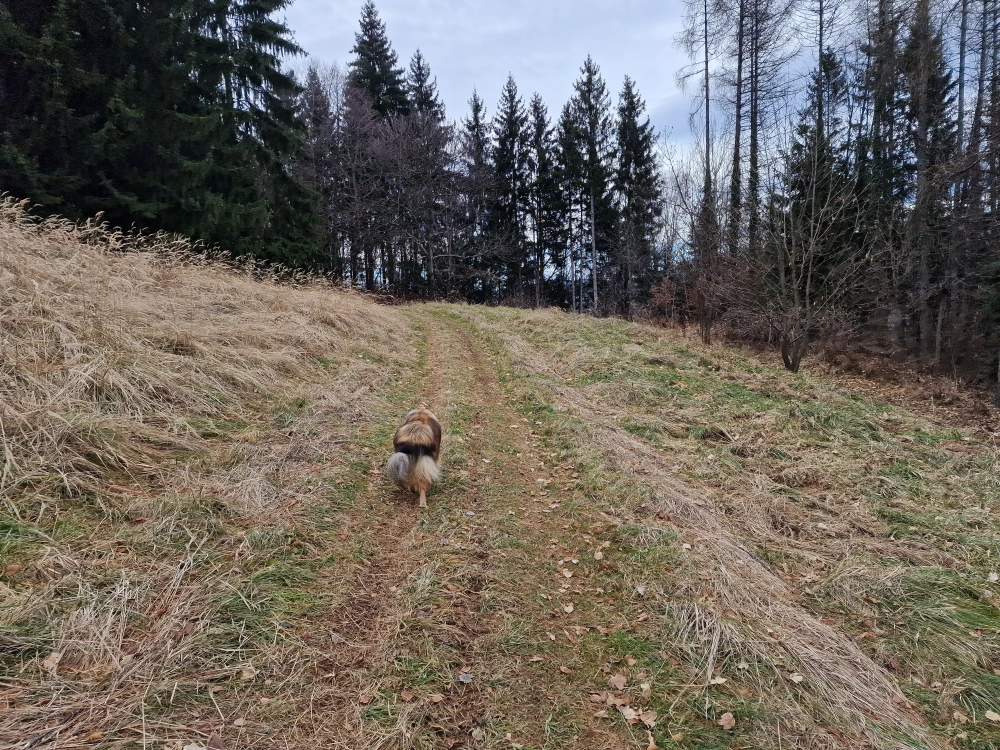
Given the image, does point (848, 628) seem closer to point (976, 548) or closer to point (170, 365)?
point (976, 548)

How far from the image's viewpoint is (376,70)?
29875mm

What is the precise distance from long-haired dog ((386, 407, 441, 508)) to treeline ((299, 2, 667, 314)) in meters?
22.7

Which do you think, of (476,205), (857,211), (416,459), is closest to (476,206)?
(476,205)

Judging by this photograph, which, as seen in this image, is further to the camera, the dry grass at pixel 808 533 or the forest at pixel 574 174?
the forest at pixel 574 174

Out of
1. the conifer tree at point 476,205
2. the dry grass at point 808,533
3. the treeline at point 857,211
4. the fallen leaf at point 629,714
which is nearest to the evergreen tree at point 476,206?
the conifer tree at point 476,205

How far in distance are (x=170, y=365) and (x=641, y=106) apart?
33.5 meters

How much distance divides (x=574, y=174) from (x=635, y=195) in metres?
4.22

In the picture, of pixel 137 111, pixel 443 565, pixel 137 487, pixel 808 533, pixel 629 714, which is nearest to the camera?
pixel 629 714

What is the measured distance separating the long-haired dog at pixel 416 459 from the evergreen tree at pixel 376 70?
100ft

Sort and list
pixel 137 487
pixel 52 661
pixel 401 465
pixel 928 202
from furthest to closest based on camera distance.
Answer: pixel 928 202 < pixel 401 465 < pixel 137 487 < pixel 52 661

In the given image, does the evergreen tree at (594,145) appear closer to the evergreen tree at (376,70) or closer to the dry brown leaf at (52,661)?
the evergreen tree at (376,70)

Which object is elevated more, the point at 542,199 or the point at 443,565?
the point at 542,199

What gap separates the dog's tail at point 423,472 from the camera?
4.61 metres

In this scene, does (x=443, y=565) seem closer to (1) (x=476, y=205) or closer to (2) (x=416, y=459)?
(2) (x=416, y=459)
